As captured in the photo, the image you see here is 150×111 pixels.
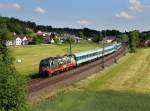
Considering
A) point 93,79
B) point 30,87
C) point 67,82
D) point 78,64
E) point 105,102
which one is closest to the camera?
point 105,102

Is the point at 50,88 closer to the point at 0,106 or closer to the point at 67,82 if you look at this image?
the point at 67,82

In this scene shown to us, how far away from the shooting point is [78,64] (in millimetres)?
92812

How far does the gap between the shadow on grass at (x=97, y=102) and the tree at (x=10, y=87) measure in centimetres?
1428

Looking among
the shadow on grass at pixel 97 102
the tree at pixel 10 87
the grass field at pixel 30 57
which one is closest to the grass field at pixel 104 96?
the shadow on grass at pixel 97 102

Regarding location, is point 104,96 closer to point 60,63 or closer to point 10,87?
point 10,87

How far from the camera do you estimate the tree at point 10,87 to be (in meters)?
24.0

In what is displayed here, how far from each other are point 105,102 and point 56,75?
92.1ft

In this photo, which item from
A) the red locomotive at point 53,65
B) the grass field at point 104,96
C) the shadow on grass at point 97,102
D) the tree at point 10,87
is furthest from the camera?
the red locomotive at point 53,65

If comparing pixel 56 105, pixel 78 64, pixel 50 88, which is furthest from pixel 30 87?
pixel 78 64

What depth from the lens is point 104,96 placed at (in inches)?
1893

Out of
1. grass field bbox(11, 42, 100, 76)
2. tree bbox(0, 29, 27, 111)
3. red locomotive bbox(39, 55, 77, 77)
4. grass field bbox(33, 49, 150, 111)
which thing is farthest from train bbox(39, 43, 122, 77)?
tree bbox(0, 29, 27, 111)

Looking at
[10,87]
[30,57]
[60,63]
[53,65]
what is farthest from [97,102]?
[30,57]

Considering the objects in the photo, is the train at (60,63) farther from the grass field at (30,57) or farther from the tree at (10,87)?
the tree at (10,87)

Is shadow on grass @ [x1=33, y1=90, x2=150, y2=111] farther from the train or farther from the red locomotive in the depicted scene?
the train
